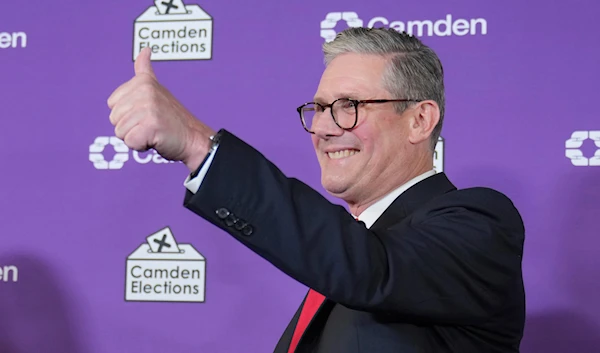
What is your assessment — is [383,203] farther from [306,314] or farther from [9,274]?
[9,274]

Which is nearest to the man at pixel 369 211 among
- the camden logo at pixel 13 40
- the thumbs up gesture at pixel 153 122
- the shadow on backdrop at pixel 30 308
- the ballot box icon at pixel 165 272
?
the thumbs up gesture at pixel 153 122

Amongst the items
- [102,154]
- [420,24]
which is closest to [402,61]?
[420,24]

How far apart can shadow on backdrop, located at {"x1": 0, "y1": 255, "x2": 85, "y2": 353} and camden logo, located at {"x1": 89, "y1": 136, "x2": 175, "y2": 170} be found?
0.31 meters

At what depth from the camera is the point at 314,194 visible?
92cm

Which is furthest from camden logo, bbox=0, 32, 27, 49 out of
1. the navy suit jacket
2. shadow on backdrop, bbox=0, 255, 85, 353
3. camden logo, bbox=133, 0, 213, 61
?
the navy suit jacket

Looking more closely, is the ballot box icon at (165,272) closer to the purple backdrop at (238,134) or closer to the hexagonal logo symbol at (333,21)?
the purple backdrop at (238,134)

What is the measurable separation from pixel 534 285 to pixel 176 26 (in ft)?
3.67

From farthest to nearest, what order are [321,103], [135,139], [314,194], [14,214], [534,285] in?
[14,214] < [534,285] < [321,103] < [314,194] < [135,139]

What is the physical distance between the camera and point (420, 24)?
2002mm

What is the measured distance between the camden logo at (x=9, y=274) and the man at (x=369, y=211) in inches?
43.7

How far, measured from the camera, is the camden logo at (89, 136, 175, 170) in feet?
7.05

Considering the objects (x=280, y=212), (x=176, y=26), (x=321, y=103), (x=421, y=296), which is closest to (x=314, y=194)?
(x=280, y=212)

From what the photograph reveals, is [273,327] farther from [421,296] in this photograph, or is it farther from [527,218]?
[421,296]

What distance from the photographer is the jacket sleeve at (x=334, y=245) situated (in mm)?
877
